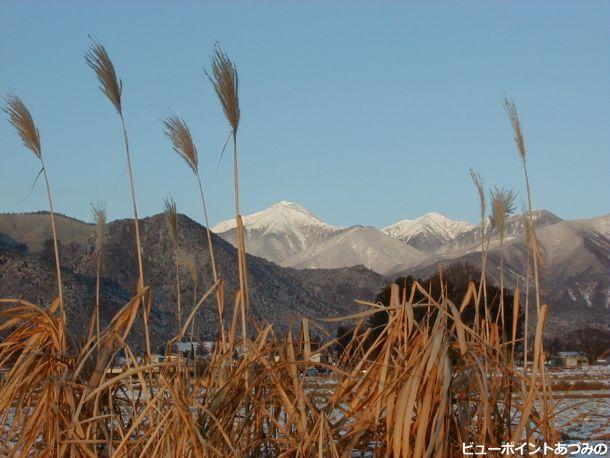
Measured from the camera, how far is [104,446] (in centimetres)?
421

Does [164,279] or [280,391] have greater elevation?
[164,279]

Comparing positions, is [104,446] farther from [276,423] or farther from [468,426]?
[468,426]

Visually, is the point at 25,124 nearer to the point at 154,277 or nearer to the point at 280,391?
the point at 280,391

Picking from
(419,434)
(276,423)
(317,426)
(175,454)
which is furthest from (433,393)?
(175,454)

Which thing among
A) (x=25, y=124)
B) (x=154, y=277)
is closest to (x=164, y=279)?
(x=154, y=277)

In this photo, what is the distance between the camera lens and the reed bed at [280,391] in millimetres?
3410

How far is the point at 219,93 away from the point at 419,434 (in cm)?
197

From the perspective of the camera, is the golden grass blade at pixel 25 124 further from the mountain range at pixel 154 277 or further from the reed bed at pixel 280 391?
the mountain range at pixel 154 277

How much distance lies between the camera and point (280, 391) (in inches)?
146

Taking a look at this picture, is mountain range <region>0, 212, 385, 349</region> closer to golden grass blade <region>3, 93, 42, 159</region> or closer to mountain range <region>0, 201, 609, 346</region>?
mountain range <region>0, 201, 609, 346</region>

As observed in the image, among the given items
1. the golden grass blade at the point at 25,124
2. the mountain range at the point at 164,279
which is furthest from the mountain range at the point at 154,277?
the golden grass blade at the point at 25,124

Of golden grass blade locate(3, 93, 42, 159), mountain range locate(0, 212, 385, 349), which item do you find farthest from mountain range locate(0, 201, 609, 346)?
golden grass blade locate(3, 93, 42, 159)

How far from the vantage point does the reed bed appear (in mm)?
3410

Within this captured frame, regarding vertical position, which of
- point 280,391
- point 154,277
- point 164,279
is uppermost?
point 154,277
